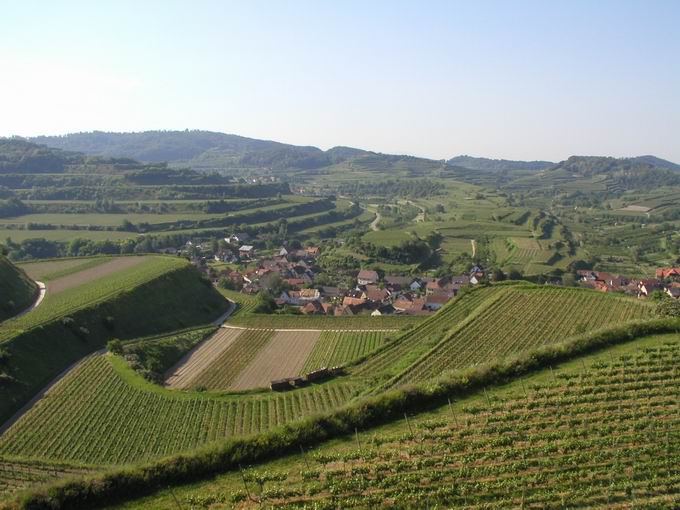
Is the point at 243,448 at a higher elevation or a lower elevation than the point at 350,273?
higher

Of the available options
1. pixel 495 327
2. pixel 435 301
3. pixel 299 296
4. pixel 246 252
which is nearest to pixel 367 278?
pixel 299 296

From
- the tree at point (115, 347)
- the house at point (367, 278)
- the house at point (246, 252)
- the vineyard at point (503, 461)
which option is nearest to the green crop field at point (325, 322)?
the tree at point (115, 347)

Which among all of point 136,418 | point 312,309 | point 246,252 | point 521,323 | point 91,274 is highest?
point 521,323

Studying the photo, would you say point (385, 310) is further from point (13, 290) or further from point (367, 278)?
point (13, 290)

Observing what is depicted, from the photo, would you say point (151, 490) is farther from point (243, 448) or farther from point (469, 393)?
point (469, 393)

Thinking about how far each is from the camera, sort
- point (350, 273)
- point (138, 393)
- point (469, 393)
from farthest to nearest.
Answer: point (350, 273)
point (138, 393)
point (469, 393)

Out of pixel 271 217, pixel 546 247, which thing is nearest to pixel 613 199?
pixel 546 247

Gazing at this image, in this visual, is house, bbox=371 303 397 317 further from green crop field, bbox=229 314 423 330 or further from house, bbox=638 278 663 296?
house, bbox=638 278 663 296
